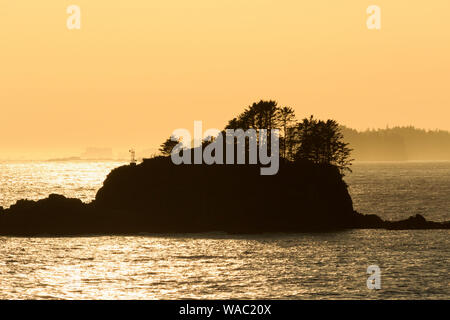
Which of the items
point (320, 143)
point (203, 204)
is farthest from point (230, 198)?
point (320, 143)

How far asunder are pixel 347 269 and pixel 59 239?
40470mm

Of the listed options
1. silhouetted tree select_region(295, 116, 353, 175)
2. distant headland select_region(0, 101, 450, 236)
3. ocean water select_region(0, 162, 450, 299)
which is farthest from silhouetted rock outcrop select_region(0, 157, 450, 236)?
silhouetted tree select_region(295, 116, 353, 175)

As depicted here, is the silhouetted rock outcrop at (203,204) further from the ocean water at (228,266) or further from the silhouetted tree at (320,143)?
the silhouetted tree at (320,143)

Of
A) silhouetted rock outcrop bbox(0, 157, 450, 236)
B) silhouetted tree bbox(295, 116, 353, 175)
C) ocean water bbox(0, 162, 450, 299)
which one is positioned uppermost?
silhouetted tree bbox(295, 116, 353, 175)

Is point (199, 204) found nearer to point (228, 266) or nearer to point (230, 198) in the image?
point (230, 198)

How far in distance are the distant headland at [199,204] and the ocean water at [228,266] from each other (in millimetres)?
5128

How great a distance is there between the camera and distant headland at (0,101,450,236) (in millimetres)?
94875

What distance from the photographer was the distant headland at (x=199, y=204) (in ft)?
311

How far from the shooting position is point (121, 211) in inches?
3836

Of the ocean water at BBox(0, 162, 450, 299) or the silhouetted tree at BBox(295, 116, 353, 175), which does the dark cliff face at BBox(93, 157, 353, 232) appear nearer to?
the ocean water at BBox(0, 162, 450, 299)

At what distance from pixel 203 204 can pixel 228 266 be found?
29318 millimetres

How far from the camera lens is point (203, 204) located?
96.7 metres
